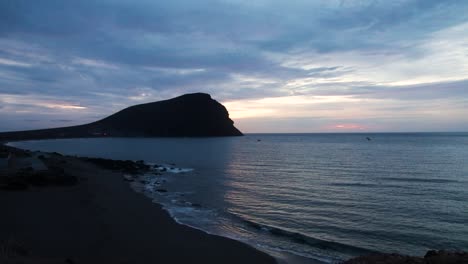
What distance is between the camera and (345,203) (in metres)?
21.1

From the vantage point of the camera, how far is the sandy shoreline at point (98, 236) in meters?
10.2

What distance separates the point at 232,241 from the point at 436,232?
31.2ft

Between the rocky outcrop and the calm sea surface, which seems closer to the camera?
the rocky outcrop

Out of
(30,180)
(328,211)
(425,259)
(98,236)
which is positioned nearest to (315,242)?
(425,259)

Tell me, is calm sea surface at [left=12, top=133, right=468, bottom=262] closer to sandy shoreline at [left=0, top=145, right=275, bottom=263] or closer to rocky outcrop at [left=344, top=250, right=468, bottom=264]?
sandy shoreline at [left=0, top=145, right=275, bottom=263]

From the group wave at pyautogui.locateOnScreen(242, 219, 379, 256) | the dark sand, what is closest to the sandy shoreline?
the dark sand

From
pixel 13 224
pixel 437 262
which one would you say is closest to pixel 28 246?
pixel 13 224

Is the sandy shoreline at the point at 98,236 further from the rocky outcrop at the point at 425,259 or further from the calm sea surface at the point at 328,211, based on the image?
the rocky outcrop at the point at 425,259

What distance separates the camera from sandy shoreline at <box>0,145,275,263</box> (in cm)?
1020

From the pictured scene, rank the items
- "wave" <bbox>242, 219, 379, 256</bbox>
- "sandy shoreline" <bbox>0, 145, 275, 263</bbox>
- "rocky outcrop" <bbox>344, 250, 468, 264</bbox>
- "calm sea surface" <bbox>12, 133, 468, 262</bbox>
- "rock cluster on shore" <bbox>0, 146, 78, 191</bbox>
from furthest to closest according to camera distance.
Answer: "rock cluster on shore" <bbox>0, 146, 78, 191</bbox>
"calm sea surface" <bbox>12, 133, 468, 262</bbox>
"wave" <bbox>242, 219, 379, 256</bbox>
"sandy shoreline" <bbox>0, 145, 275, 263</bbox>
"rocky outcrop" <bbox>344, 250, 468, 264</bbox>

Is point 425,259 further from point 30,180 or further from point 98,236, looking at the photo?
point 30,180

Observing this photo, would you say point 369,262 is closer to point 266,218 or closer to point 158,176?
point 266,218

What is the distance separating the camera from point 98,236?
1230 centimetres

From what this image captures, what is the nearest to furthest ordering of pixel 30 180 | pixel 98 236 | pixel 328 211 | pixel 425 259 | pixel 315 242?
pixel 425 259 < pixel 98 236 < pixel 315 242 < pixel 328 211 < pixel 30 180
